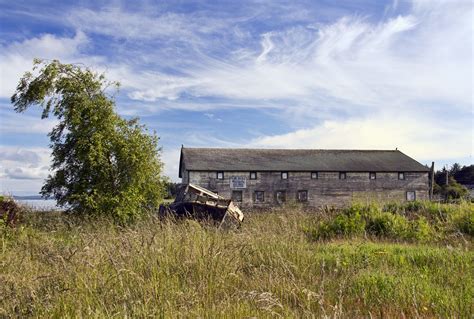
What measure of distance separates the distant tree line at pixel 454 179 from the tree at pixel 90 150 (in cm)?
4023

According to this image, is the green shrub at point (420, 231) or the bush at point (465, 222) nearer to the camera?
the green shrub at point (420, 231)

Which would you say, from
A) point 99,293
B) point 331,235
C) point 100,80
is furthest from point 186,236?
point 100,80

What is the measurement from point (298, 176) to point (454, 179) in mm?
33575

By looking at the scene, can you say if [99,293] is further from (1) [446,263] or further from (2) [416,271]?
(1) [446,263]

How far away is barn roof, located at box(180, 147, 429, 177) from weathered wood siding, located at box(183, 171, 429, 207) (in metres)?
0.56

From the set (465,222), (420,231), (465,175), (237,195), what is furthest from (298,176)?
(465,175)

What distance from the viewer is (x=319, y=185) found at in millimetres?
44906

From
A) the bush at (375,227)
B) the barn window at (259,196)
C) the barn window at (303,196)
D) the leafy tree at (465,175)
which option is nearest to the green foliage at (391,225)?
the bush at (375,227)

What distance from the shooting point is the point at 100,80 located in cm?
1909

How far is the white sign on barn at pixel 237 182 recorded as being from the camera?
142ft

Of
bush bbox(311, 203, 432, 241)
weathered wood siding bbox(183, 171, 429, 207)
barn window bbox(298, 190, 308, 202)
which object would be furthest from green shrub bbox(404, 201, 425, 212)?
barn window bbox(298, 190, 308, 202)

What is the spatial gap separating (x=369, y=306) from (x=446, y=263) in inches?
120

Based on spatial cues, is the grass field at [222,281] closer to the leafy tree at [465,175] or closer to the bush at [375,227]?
the bush at [375,227]

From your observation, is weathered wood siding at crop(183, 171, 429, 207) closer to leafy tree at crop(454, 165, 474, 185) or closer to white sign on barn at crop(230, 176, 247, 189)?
white sign on barn at crop(230, 176, 247, 189)
